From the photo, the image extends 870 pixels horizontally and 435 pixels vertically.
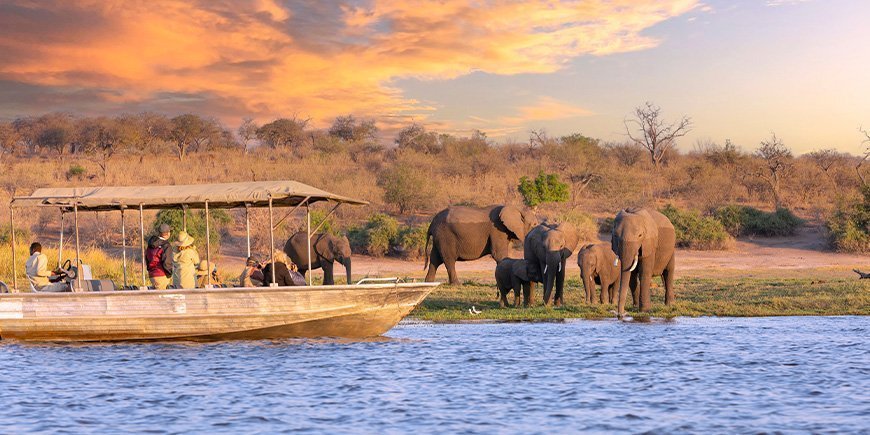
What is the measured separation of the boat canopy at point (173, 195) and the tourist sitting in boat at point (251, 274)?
0.98 meters

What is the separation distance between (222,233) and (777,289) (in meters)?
19.1

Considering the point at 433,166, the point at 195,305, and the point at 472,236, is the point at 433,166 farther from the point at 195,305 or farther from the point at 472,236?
the point at 195,305

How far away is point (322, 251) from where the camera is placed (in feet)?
81.6

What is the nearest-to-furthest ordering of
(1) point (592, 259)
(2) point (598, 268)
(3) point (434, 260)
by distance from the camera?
(1) point (592, 259), (2) point (598, 268), (3) point (434, 260)

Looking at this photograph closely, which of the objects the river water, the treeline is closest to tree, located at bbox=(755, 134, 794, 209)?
the treeline

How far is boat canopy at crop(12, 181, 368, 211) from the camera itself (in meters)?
15.9

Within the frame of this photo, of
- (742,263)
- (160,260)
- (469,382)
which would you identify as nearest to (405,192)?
(742,263)

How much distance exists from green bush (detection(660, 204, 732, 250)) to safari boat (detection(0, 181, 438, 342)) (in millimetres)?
19746

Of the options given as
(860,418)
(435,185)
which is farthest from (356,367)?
(435,185)

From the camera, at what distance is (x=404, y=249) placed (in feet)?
109

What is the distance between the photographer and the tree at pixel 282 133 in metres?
73.4

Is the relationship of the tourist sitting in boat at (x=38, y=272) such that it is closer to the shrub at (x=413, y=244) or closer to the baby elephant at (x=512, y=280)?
the baby elephant at (x=512, y=280)

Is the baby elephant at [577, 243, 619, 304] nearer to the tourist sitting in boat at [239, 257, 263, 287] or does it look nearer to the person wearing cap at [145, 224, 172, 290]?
the tourist sitting in boat at [239, 257, 263, 287]

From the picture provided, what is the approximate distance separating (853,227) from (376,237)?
1420 centimetres
